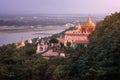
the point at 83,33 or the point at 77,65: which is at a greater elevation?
the point at 77,65

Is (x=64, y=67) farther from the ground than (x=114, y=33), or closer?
closer

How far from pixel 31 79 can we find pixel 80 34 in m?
14.4

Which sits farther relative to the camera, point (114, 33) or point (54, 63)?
point (54, 63)

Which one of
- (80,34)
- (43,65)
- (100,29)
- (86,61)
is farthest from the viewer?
(80,34)

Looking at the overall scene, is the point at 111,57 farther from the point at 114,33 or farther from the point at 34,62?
the point at 34,62

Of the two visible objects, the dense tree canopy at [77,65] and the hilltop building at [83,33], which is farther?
the hilltop building at [83,33]

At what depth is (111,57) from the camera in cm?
1523

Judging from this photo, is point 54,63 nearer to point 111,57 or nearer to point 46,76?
point 46,76

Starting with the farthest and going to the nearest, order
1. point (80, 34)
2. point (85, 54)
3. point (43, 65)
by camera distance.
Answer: point (80, 34) → point (43, 65) → point (85, 54)

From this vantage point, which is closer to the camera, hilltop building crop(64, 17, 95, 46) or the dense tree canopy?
the dense tree canopy

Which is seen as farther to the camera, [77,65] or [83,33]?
[83,33]

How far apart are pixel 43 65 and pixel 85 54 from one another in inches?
89.2

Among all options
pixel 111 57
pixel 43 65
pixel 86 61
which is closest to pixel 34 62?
pixel 43 65

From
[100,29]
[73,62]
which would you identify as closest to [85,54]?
[73,62]
